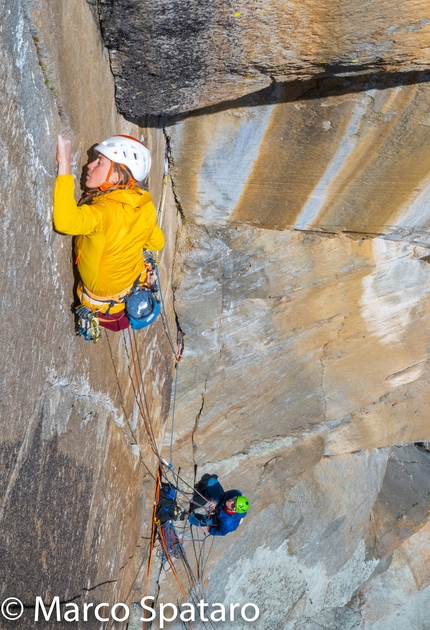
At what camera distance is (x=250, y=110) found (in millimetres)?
3535

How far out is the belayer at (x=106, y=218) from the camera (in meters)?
2.56

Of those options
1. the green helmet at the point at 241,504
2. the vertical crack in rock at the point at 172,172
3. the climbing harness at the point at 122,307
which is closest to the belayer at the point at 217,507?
the green helmet at the point at 241,504

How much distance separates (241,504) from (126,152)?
13.6 ft

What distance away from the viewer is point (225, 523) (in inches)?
225

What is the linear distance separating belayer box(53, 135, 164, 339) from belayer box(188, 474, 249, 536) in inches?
131

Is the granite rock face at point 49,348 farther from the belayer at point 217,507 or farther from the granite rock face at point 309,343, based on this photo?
the belayer at point 217,507

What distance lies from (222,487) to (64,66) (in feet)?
16.0

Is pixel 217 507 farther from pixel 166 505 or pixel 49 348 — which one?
pixel 49 348

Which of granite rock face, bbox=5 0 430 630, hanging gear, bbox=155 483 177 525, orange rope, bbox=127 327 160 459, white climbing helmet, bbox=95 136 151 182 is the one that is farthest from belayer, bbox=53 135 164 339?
hanging gear, bbox=155 483 177 525

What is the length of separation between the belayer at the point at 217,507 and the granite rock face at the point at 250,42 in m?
4.19

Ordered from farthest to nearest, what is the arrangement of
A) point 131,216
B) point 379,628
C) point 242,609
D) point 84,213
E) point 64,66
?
point 379,628
point 242,609
point 131,216
point 84,213
point 64,66

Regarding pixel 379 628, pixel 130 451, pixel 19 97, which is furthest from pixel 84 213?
pixel 379 628

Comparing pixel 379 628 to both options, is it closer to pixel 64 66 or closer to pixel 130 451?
pixel 130 451

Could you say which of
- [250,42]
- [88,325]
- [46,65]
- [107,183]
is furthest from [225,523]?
[46,65]
